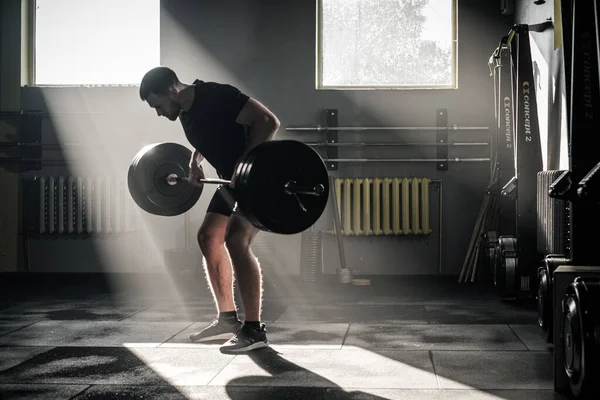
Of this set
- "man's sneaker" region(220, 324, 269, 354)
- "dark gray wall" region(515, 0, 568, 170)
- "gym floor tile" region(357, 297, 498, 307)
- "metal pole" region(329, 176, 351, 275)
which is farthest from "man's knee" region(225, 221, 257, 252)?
"metal pole" region(329, 176, 351, 275)

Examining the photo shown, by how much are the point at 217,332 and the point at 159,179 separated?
31.0 inches

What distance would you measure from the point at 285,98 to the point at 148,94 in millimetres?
3376

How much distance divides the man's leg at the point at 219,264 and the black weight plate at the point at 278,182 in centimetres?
55

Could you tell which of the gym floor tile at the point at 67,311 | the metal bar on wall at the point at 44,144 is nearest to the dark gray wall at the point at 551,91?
the gym floor tile at the point at 67,311

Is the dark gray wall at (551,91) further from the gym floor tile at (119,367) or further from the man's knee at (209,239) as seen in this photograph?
the gym floor tile at (119,367)

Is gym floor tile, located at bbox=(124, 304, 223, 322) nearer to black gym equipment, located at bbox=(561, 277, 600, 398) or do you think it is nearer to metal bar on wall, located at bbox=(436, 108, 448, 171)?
black gym equipment, located at bbox=(561, 277, 600, 398)

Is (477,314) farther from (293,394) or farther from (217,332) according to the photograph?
(293,394)

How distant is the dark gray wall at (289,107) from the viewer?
6.38 m

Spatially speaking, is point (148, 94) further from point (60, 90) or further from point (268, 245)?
point (60, 90)

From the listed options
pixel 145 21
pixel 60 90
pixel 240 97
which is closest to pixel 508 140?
pixel 240 97

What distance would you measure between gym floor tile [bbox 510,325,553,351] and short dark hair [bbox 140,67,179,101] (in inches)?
77.0

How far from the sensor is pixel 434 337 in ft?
11.7

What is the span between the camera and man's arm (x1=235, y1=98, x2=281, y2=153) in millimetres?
3186

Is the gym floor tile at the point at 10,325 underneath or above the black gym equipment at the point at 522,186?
underneath
